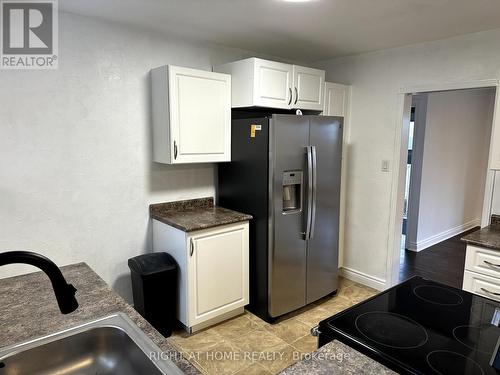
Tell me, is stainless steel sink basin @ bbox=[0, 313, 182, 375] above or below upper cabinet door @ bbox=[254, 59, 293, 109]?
below

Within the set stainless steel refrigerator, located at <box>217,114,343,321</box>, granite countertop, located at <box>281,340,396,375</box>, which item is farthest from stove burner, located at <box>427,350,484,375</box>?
stainless steel refrigerator, located at <box>217,114,343,321</box>

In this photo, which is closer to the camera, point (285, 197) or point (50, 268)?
point (50, 268)

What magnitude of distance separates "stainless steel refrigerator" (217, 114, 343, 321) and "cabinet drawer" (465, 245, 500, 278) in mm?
1148

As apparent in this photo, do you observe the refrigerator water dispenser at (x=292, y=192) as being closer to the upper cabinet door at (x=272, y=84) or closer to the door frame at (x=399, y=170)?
the upper cabinet door at (x=272, y=84)

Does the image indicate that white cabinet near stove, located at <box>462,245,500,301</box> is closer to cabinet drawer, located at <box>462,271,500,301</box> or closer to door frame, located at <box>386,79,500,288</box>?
cabinet drawer, located at <box>462,271,500,301</box>

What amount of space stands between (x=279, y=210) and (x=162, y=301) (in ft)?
3.70

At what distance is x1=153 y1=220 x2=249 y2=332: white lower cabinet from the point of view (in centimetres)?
258

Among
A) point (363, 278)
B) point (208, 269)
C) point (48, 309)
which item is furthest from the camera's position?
point (363, 278)

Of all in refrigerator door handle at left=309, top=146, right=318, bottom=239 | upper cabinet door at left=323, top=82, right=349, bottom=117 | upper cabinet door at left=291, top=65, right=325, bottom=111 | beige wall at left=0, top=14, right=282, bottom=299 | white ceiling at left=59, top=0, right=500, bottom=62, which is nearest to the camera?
white ceiling at left=59, top=0, right=500, bottom=62

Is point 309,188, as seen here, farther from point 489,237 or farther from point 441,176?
point 441,176

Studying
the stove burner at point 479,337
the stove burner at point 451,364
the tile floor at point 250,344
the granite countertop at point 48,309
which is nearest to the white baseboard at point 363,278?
the tile floor at point 250,344

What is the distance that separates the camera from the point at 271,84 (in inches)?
114

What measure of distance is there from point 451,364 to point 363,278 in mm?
2777

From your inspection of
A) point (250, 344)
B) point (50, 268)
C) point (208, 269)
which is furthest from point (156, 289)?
point (50, 268)
